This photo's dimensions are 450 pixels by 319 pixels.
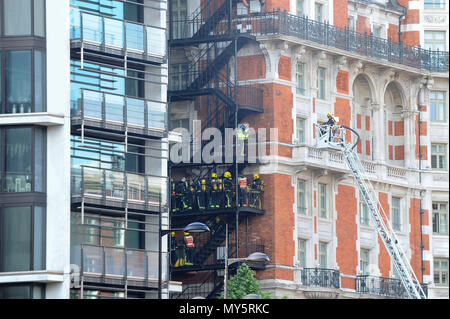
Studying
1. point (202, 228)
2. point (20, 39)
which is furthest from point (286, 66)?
point (202, 228)

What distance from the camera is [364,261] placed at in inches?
3501

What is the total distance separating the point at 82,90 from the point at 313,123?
20963mm

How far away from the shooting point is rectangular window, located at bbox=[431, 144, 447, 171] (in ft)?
308

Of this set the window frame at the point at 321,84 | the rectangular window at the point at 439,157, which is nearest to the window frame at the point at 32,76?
the window frame at the point at 321,84

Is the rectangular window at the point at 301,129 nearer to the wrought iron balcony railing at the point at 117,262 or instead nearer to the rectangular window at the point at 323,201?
the rectangular window at the point at 323,201

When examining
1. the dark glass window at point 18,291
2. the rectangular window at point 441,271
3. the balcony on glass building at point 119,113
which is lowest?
the dark glass window at point 18,291

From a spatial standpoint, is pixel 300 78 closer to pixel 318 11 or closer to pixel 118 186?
pixel 318 11

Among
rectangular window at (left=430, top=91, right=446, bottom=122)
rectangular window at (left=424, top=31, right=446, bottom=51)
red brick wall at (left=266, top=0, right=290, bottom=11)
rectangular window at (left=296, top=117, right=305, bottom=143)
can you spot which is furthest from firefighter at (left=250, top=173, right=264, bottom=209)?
rectangular window at (left=424, top=31, right=446, bottom=51)

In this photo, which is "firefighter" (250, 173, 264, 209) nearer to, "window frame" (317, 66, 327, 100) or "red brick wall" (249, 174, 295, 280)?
"red brick wall" (249, 174, 295, 280)

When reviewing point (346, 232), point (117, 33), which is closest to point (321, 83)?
point (346, 232)

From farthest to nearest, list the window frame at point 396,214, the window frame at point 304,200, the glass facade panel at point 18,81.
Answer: the window frame at point 396,214
the window frame at point 304,200
the glass facade panel at point 18,81

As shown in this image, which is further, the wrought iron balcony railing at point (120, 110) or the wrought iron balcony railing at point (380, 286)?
→ the wrought iron balcony railing at point (380, 286)

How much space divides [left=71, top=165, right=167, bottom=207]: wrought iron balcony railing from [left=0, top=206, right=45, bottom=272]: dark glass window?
2.71 meters

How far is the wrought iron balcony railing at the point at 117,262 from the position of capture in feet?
218
